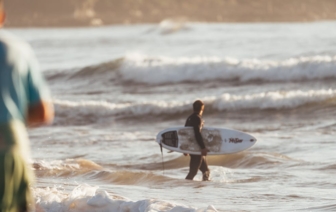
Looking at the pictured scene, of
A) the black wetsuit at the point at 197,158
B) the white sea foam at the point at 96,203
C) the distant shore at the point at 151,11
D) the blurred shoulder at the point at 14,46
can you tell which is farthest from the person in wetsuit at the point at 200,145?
the distant shore at the point at 151,11

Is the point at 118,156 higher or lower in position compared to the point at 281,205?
lower

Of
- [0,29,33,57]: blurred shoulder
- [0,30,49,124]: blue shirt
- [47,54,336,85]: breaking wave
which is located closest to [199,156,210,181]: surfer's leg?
[0,30,49,124]: blue shirt

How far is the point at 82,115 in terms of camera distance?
886 inches

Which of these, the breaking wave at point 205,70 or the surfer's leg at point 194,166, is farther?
the breaking wave at point 205,70

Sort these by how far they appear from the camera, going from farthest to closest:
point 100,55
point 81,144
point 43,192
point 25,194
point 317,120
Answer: point 100,55 → point 317,120 → point 81,144 → point 43,192 → point 25,194

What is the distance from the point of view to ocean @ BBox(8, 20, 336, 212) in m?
9.65

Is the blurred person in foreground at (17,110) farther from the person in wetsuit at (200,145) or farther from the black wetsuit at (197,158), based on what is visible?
the black wetsuit at (197,158)

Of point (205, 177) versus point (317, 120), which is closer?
point (205, 177)

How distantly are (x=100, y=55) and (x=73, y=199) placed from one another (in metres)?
32.0

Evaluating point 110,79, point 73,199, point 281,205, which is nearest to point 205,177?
point 281,205

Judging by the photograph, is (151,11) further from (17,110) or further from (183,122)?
(17,110)

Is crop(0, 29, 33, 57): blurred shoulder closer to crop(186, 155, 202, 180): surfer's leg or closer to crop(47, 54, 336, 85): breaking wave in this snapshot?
crop(186, 155, 202, 180): surfer's leg

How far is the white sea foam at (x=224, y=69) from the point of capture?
26312 millimetres

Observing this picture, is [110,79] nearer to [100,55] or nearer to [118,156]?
[100,55]
